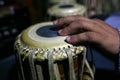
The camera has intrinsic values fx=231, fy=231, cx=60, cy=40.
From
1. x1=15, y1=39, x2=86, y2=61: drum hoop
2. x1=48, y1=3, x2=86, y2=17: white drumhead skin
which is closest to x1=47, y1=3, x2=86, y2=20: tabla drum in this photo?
x1=48, y1=3, x2=86, y2=17: white drumhead skin

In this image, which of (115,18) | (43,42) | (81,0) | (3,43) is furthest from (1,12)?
(43,42)

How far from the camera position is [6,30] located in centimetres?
232

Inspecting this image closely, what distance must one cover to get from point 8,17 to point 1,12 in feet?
0.28

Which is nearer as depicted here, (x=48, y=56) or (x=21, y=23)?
(x=48, y=56)

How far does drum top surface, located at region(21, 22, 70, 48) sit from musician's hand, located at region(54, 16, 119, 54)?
4 centimetres

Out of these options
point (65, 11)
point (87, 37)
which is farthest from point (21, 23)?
point (87, 37)

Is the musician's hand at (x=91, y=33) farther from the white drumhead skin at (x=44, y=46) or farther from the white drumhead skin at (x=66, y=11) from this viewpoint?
the white drumhead skin at (x=66, y=11)

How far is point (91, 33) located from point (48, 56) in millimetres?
222

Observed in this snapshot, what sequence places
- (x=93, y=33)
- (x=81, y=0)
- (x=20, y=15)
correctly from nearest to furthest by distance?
(x=93, y=33) → (x=20, y=15) → (x=81, y=0)

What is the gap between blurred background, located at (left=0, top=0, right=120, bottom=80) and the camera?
159cm

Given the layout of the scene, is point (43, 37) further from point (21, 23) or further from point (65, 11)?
point (21, 23)

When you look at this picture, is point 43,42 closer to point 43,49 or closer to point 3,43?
point 43,49

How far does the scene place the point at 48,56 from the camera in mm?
1055

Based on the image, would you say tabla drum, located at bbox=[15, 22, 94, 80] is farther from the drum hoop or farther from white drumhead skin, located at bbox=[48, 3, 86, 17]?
white drumhead skin, located at bbox=[48, 3, 86, 17]
